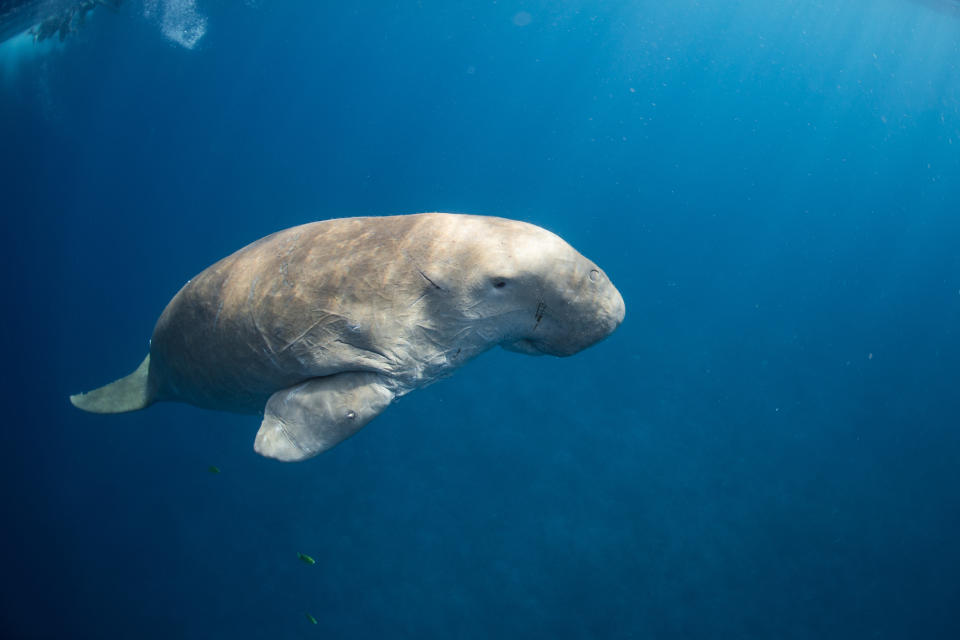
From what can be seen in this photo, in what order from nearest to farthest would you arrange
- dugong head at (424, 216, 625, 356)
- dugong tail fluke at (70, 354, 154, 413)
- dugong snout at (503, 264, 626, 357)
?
1. dugong head at (424, 216, 625, 356)
2. dugong snout at (503, 264, 626, 357)
3. dugong tail fluke at (70, 354, 154, 413)

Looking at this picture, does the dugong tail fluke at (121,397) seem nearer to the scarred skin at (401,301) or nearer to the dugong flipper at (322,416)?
the scarred skin at (401,301)

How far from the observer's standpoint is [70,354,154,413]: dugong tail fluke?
166 inches

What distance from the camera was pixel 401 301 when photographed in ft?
8.82

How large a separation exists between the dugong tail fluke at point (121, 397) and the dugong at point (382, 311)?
A: 1824 millimetres

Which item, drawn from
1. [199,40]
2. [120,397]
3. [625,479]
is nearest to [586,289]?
[120,397]

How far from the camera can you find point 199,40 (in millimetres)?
22000

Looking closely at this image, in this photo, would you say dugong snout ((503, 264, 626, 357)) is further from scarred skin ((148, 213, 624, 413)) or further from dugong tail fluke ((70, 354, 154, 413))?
dugong tail fluke ((70, 354, 154, 413))

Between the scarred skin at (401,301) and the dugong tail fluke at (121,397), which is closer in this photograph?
the scarred skin at (401,301)

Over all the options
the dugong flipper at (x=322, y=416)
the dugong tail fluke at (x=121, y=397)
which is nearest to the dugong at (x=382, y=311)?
the dugong flipper at (x=322, y=416)

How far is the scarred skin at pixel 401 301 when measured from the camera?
2.67 meters

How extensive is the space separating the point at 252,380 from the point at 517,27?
28447 millimetres

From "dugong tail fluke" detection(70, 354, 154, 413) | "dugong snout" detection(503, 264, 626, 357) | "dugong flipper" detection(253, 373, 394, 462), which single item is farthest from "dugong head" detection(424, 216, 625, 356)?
"dugong tail fluke" detection(70, 354, 154, 413)

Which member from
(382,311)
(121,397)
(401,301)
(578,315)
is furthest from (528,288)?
(121,397)

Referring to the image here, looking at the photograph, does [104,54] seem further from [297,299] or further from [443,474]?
[297,299]
